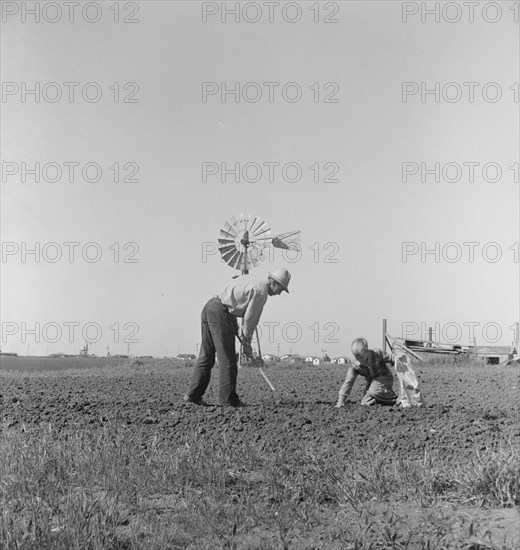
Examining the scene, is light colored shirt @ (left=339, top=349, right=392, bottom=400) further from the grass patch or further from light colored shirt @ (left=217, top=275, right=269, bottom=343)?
the grass patch

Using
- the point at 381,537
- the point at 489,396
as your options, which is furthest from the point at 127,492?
the point at 489,396

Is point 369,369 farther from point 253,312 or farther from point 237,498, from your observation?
point 237,498

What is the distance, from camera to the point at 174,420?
6129 mm

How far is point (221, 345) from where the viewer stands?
718 cm

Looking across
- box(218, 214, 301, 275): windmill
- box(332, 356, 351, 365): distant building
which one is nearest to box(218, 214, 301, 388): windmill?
box(218, 214, 301, 275): windmill

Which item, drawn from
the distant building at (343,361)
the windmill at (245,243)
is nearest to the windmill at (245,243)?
the windmill at (245,243)

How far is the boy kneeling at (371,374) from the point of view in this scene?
7.02m

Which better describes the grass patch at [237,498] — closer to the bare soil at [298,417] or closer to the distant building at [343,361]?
the bare soil at [298,417]

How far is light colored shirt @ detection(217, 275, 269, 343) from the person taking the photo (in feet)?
23.0

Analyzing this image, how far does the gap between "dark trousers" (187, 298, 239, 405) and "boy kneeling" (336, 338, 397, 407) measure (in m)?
1.17

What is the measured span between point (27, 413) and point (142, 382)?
477 centimetres

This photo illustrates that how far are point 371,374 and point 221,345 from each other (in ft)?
5.38

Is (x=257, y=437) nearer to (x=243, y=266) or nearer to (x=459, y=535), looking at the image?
(x=459, y=535)

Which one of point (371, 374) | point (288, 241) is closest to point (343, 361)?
point (288, 241)
